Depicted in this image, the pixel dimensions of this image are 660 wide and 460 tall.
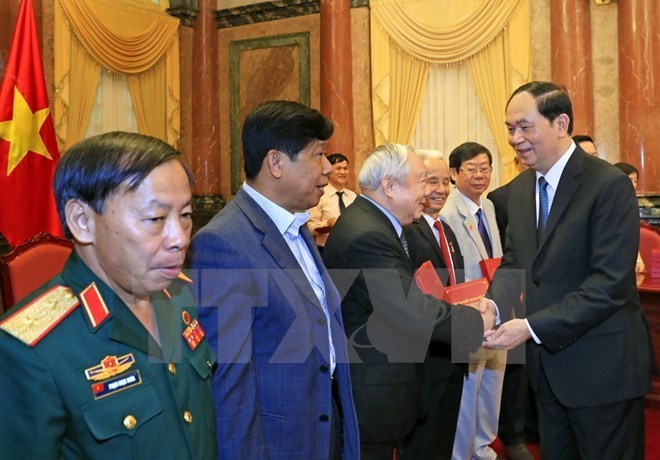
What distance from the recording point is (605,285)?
214 cm

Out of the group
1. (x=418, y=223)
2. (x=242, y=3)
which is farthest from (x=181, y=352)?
(x=242, y=3)

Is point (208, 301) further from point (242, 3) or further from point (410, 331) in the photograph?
point (242, 3)

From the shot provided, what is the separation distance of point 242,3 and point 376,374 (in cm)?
734

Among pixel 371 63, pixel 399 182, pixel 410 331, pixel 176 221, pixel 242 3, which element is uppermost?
pixel 242 3

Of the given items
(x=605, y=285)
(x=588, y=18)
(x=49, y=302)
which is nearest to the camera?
(x=49, y=302)

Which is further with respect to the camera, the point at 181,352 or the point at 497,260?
the point at 497,260

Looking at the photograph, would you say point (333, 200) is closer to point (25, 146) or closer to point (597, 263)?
point (25, 146)

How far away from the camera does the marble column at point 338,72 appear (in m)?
7.80

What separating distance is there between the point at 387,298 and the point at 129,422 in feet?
4.53

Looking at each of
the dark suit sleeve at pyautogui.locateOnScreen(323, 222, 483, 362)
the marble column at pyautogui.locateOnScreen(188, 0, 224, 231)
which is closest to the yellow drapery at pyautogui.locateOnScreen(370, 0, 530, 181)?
the marble column at pyautogui.locateOnScreen(188, 0, 224, 231)

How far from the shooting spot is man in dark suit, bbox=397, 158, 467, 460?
2971mm

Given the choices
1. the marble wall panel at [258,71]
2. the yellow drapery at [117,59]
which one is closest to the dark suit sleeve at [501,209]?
the marble wall panel at [258,71]

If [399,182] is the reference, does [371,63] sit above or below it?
above

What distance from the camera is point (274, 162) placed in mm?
1962
